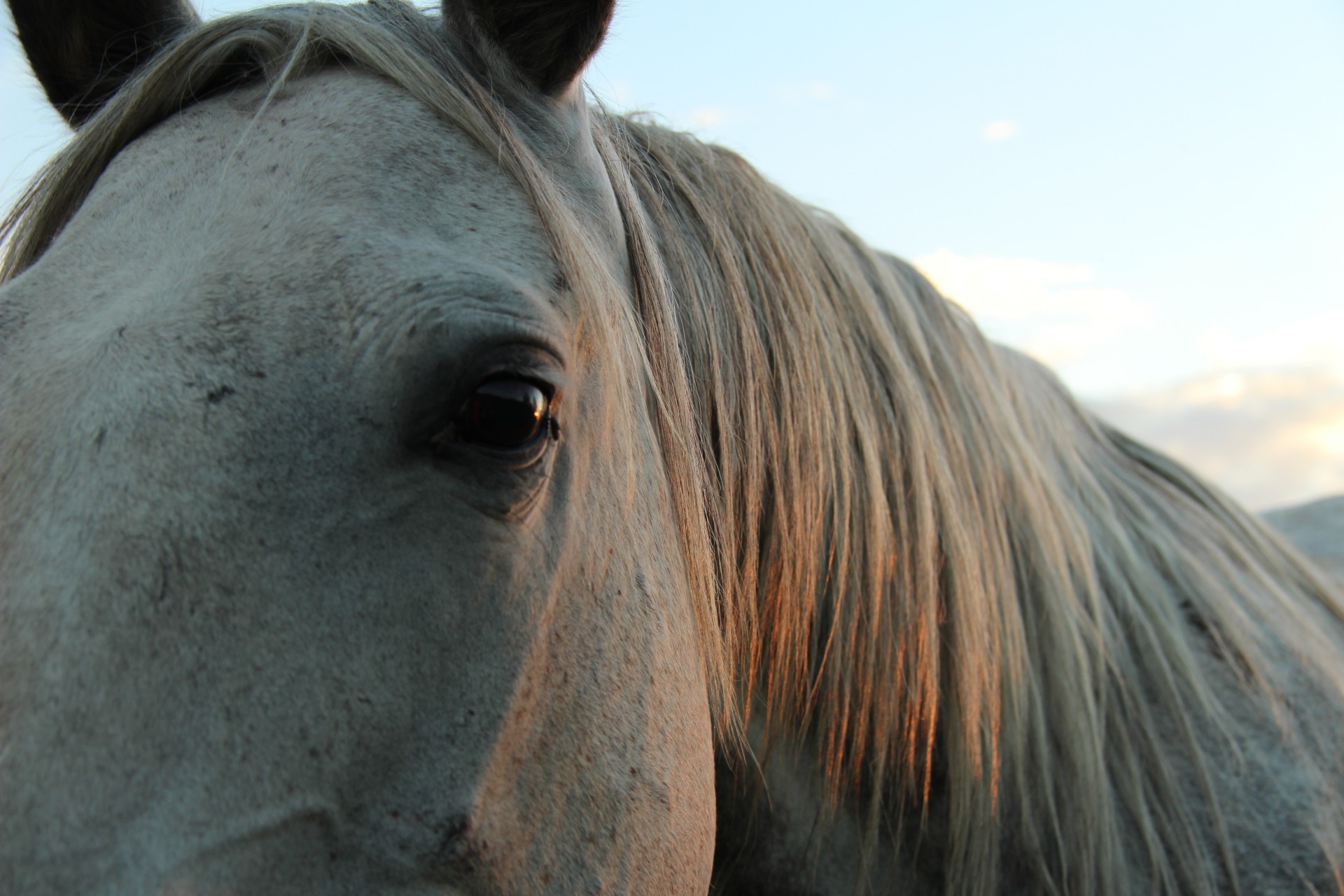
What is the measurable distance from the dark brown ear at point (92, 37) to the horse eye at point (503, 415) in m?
0.98

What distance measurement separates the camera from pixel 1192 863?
5.98 ft

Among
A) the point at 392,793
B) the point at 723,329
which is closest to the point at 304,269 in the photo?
the point at 392,793

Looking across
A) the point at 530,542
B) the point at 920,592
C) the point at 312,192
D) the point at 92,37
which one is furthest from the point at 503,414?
the point at 92,37

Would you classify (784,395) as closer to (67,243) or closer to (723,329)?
(723,329)

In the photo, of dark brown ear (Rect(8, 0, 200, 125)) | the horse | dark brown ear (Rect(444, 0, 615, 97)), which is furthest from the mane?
dark brown ear (Rect(8, 0, 200, 125))

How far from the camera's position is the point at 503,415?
1.13 meters

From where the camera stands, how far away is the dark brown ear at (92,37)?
162 cm

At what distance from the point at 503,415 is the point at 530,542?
0.50ft

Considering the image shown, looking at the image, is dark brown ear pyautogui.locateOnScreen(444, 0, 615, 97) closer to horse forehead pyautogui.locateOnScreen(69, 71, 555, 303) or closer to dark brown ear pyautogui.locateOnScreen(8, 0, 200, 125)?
horse forehead pyautogui.locateOnScreen(69, 71, 555, 303)

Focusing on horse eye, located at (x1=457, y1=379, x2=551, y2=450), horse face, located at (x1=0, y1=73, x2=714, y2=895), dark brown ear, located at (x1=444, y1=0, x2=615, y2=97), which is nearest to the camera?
horse face, located at (x1=0, y1=73, x2=714, y2=895)

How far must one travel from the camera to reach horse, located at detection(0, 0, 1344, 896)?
960 mm

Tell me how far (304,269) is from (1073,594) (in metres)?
1.58

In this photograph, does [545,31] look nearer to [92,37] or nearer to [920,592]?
[92,37]

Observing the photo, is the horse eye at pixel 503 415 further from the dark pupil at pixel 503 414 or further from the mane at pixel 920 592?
the mane at pixel 920 592
